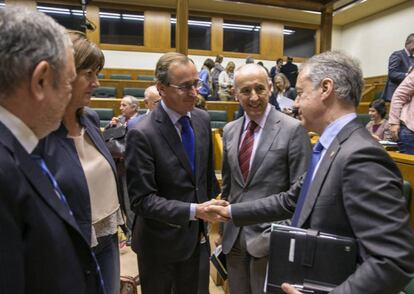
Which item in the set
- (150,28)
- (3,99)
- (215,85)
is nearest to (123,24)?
(150,28)

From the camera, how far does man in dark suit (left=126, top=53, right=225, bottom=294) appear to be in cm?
144

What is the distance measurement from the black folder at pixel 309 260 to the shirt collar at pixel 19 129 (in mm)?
652

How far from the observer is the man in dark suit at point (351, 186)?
0.82 metres

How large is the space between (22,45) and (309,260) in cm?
84

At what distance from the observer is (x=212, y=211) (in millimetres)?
1438

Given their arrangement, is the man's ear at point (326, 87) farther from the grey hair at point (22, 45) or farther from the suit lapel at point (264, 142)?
the grey hair at point (22, 45)

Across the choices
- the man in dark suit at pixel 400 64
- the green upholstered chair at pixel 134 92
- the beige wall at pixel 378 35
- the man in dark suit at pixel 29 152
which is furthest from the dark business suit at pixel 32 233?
the beige wall at pixel 378 35

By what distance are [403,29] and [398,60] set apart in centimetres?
699

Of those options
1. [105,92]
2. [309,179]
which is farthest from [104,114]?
[309,179]

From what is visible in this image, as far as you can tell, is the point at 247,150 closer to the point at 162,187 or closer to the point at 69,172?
the point at 162,187

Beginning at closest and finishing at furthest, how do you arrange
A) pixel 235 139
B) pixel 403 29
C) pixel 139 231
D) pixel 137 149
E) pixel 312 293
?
pixel 312 293 < pixel 137 149 < pixel 139 231 < pixel 235 139 < pixel 403 29

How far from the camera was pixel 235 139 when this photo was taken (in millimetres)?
1678

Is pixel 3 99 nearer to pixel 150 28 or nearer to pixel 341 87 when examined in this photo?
pixel 341 87

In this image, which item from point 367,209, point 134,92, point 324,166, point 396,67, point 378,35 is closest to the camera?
point 367,209
